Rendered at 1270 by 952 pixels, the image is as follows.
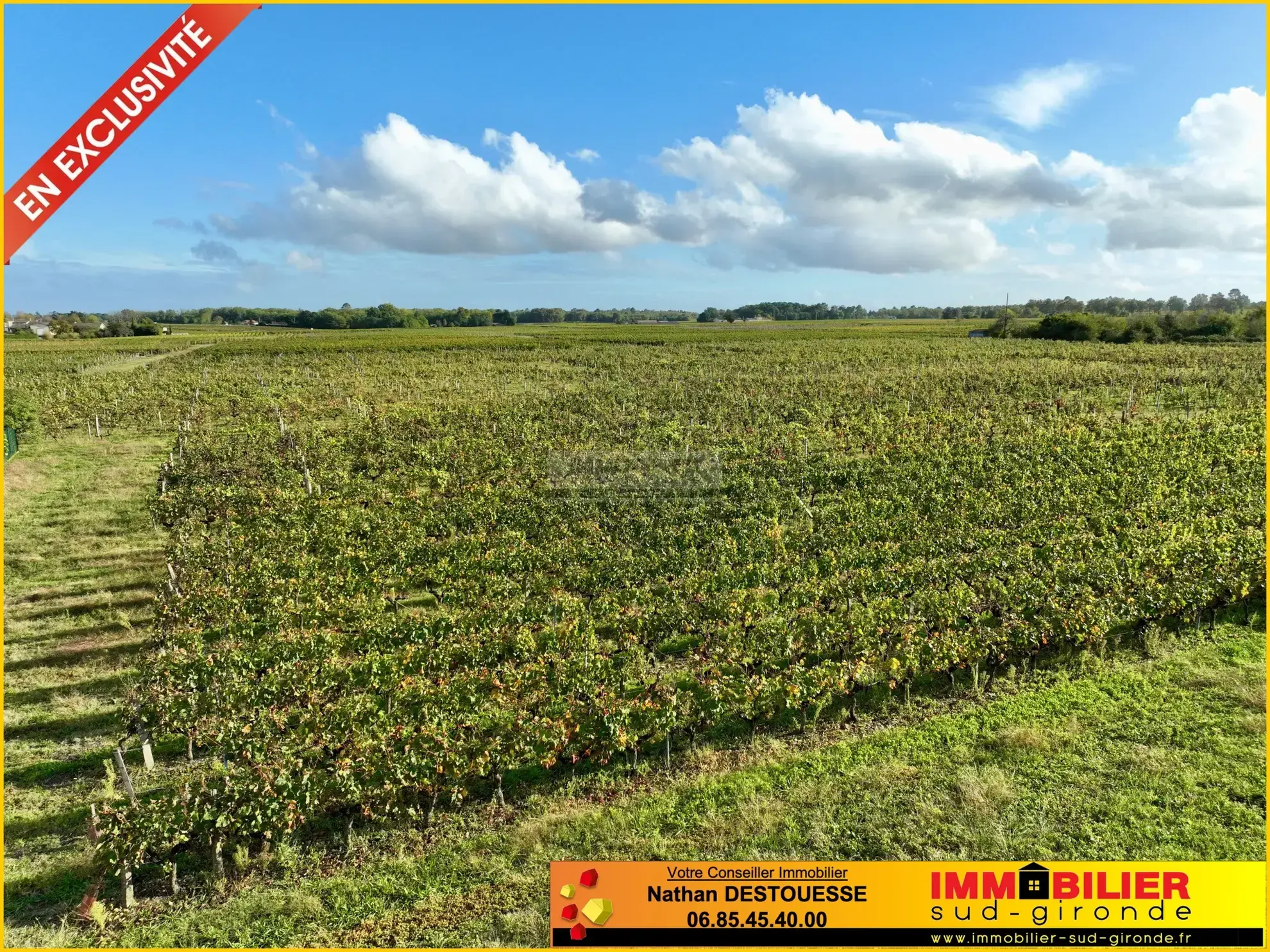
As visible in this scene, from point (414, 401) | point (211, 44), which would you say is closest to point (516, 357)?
point (414, 401)

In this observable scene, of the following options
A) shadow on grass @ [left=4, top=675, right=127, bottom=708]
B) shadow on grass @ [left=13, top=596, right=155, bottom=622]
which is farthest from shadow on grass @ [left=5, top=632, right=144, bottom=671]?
shadow on grass @ [left=13, top=596, right=155, bottom=622]

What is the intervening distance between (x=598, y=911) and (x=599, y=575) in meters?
8.53

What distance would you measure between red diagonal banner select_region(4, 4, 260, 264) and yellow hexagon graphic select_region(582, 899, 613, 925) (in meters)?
10.4

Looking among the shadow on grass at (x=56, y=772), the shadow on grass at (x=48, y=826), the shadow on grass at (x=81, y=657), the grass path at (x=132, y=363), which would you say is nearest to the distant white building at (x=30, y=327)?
the grass path at (x=132, y=363)

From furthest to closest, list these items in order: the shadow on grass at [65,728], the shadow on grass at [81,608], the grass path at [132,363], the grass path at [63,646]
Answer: the grass path at [132,363], the shadow on grass at [81,608], the shadow on grass at [65,728], the grass path at [63,646]

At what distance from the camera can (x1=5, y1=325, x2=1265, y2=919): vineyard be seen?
10008 mm

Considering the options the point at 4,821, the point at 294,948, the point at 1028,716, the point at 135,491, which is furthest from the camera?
the point at 135,491

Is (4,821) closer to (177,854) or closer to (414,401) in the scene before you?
(177,854)

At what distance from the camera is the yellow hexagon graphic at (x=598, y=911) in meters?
7.59

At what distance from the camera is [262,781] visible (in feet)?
29.0

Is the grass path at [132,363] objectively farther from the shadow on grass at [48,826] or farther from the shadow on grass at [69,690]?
the shadow on grass at [48,826]

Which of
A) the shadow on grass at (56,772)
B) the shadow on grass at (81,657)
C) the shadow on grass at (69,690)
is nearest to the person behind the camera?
the shadow on grass at (56,772)

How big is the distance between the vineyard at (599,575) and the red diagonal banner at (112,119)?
7.66 m

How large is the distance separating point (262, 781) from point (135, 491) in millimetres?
21966
